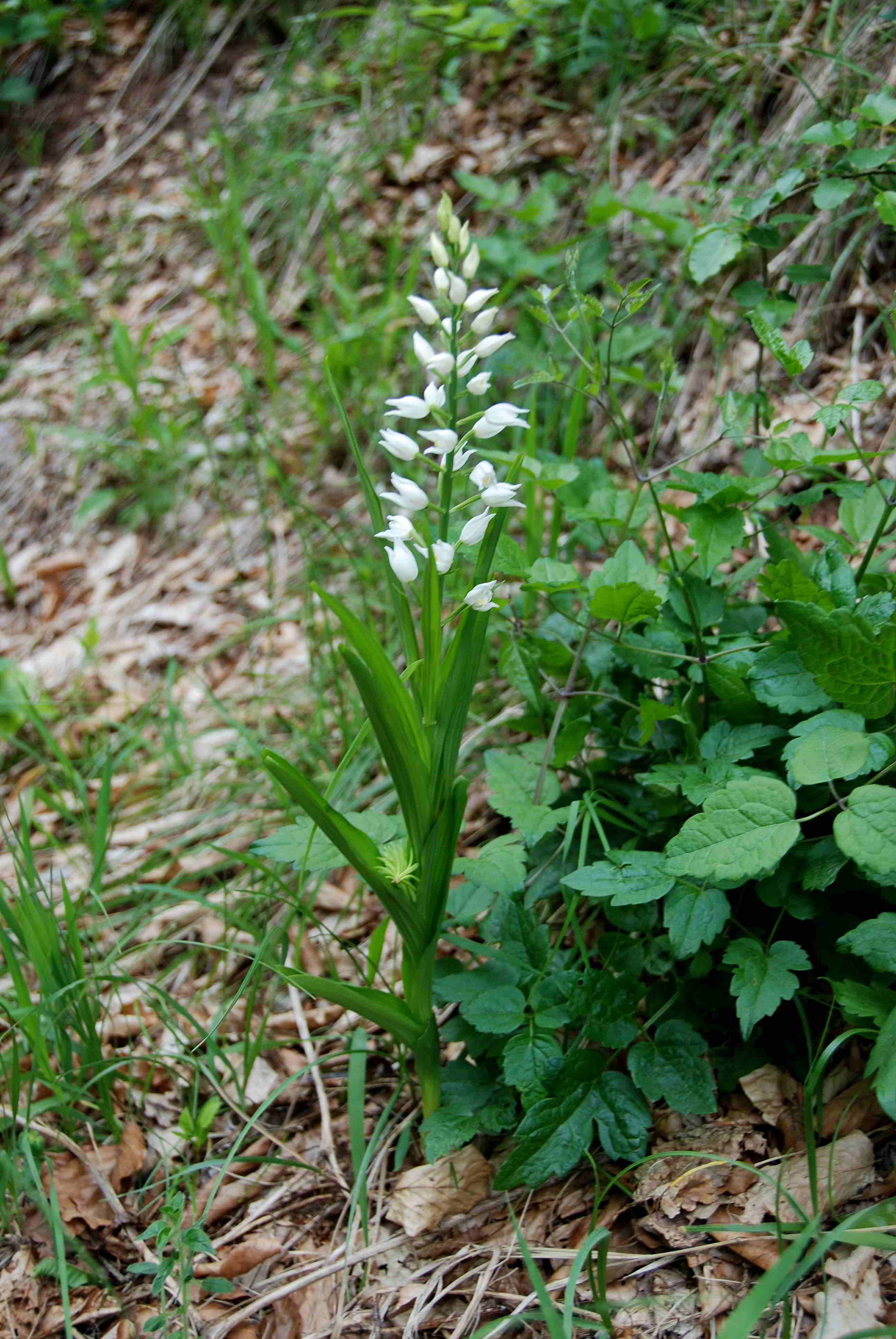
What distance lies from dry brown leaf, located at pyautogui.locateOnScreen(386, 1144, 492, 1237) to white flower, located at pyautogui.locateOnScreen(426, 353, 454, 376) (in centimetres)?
109

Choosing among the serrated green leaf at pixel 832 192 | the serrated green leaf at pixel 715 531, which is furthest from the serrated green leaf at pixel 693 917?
the serrated green leaf at pixel 832 192

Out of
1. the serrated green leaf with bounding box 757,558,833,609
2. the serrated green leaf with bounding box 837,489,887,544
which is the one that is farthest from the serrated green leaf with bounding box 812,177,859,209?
the serrated green leaf with bounding box 757,558,833,609

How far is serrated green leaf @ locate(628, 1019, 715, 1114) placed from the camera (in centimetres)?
118

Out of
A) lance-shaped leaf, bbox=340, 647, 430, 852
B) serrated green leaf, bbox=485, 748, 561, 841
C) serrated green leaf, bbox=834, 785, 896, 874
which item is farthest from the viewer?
serrated green leaf, bbox=485, 748, 561, 841

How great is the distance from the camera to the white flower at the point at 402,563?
44.8 inches

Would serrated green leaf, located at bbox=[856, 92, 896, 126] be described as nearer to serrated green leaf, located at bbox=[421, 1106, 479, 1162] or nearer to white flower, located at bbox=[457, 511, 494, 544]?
white flower, located at bbox=[457, 511, 494, 544]

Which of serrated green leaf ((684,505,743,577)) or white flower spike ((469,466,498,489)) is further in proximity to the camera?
serrated green leaf ((684,505,743,577))

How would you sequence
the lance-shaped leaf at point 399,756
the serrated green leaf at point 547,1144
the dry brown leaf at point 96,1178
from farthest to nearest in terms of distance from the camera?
the dry brown leaf at point 96,1178 → the serrated green leaf at point 547,1144 → the lance-shaped leaf at point 399,756

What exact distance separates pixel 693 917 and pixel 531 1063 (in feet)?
0.96

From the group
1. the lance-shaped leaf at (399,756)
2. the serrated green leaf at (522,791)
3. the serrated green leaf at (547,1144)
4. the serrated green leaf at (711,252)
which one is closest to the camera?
the lance-shaped leaf at (399,756)

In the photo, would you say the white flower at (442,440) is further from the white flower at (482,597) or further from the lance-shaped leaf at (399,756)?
the lance-shaped leaf at (399,756)

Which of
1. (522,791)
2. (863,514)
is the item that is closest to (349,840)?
(522,791)

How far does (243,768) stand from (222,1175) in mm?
1137

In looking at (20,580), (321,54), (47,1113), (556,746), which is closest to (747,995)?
(556,746)
